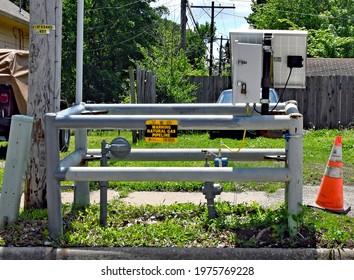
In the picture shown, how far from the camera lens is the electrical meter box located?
5262 millimetres

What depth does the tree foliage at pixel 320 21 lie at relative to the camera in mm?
34031

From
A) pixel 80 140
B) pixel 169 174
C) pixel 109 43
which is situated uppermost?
pixel 109 43

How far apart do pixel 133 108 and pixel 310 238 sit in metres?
2.34

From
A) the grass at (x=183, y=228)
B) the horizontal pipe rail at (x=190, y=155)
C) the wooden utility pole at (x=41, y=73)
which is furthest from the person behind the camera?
the horizontal pipe rail at (x=190, y=155)

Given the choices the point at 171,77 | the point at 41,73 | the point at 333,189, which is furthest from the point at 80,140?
the point at 171,77

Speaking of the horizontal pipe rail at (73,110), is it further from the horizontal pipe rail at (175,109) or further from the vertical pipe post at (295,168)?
the vertical pipe post at (295,168)

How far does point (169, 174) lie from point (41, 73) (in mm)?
1893

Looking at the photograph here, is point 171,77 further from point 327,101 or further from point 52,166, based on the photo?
point 52,166

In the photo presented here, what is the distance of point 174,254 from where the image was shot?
517 centimetres

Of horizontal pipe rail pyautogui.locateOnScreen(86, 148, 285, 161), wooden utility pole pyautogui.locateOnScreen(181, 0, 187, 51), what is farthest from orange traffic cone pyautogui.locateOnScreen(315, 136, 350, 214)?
wooden utility pole pyautogui.locateOnScreen(181, 0, 187, 51)

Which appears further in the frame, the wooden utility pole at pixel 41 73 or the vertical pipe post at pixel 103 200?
the wooden utility pole at pixel 41 73

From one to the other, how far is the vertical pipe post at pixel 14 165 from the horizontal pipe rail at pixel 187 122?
2.06 feet

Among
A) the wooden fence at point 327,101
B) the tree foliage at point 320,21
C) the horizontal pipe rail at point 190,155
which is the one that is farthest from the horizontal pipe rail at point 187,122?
the tree foliage at point 320,21
